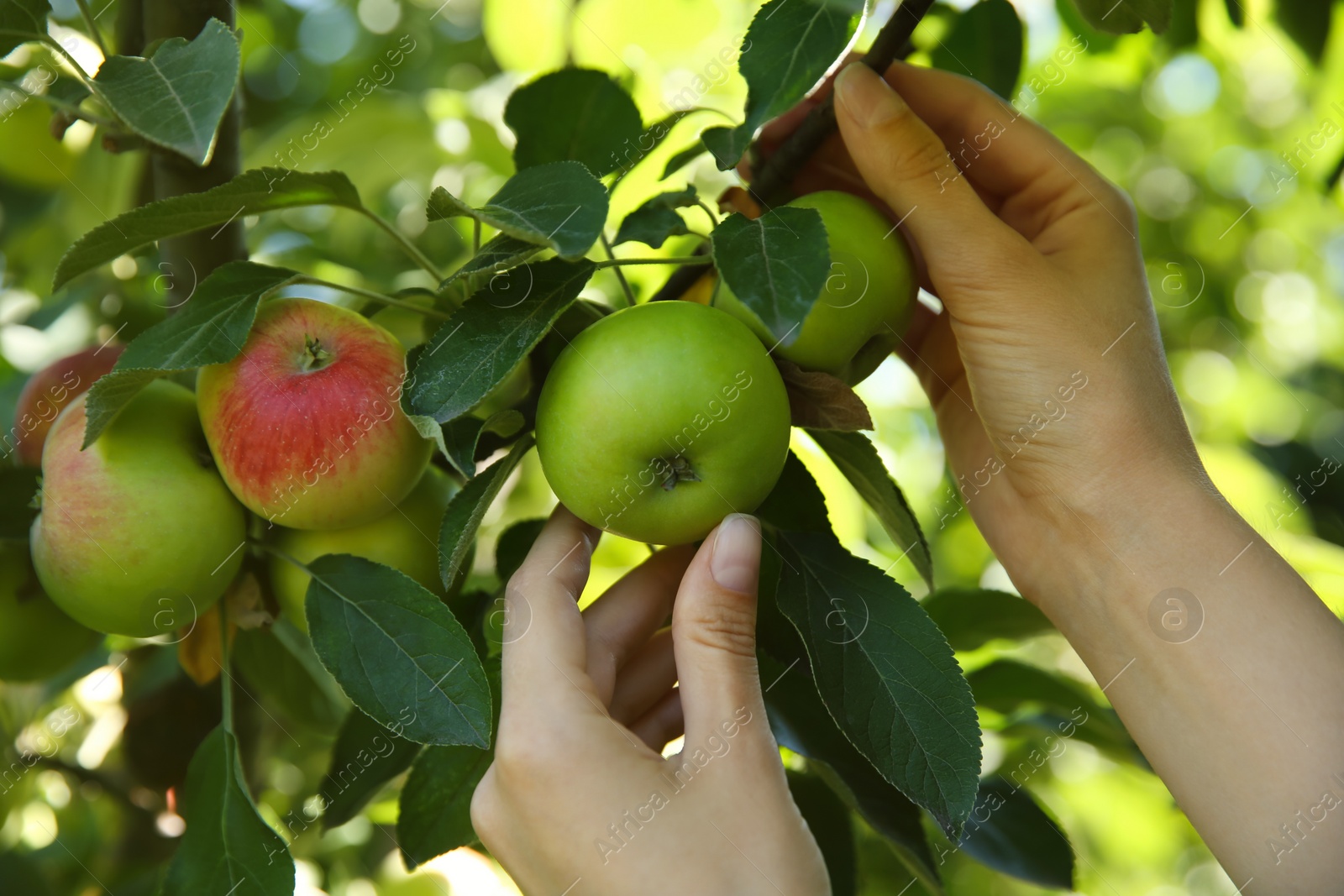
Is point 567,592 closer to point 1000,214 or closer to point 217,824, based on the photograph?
point 217,824

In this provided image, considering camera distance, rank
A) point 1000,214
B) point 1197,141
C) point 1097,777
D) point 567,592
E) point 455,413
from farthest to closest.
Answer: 1. point 1097,777
2. point 1197,141
3. point 1000,214
4. point 567,592
5. point 455,413

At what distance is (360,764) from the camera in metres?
0.88

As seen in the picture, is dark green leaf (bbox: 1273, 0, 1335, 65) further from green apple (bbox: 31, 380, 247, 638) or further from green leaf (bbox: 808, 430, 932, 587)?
green apple (bbox: 31, 380, 247, 638)

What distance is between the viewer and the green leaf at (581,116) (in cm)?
84

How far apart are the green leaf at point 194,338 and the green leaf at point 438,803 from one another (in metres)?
0.39

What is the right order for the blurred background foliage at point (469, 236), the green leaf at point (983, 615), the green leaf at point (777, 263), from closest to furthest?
the green leaf at point (777, 263) < the green leaf at point (983, 615) < the blurred background foliage at point (469, 236)

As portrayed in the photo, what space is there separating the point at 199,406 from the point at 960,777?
25.4 inches

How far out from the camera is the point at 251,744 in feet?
3.49

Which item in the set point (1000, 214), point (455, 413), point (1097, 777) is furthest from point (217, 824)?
point (1097, 777)

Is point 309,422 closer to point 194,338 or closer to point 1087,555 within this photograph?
point 194,338

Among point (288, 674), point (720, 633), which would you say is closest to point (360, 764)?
point (288, 674)

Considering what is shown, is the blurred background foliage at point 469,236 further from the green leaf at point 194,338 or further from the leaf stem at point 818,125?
the green leaf at point 194,338

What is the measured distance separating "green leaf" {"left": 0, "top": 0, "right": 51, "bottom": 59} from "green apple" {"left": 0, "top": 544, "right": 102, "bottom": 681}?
0.43 meters

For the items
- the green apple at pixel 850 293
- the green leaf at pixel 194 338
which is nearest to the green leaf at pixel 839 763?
the green apple at pixel 850 293
